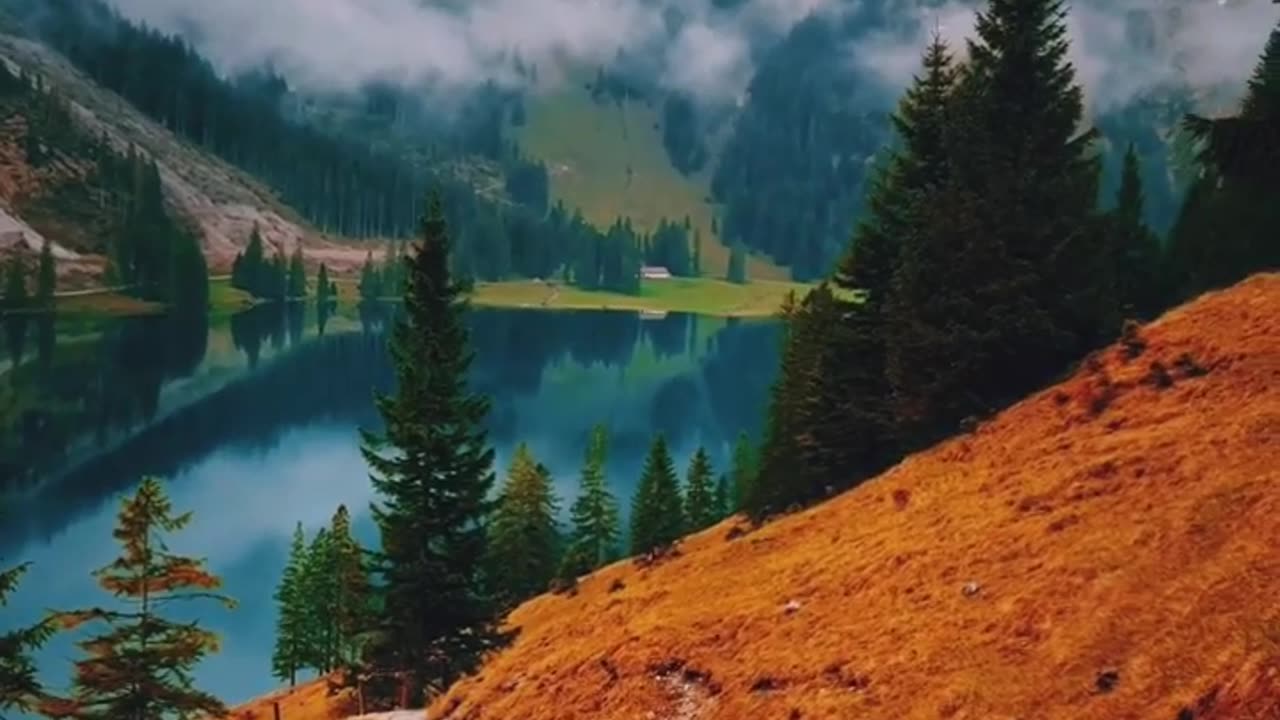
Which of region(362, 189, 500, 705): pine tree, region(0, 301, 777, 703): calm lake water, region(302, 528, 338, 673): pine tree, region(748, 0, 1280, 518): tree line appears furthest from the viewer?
region(0, 301, 777, 703): calm lake water

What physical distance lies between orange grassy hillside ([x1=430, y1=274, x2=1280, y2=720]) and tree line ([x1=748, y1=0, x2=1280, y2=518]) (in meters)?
3.33

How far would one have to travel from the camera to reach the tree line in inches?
1455

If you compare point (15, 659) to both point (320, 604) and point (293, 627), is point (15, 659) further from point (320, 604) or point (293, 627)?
point (293, 627)

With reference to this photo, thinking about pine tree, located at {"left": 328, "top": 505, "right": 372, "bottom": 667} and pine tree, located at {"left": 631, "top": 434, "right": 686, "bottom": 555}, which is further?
pine tree, located at {"left": 631, "top": 434, "right": 686, "bottom": 555}

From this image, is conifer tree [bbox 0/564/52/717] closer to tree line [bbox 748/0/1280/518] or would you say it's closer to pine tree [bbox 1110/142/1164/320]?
tree line [bbox 748/0/1280/518]

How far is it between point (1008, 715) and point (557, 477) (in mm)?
116990

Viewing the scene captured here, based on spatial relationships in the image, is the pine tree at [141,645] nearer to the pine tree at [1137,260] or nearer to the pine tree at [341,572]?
the pine tree at [341,572]

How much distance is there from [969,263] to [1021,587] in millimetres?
18105

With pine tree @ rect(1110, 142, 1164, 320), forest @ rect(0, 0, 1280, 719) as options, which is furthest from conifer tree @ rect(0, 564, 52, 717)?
pine tree @ rect(1110, 142, 1164, 320)

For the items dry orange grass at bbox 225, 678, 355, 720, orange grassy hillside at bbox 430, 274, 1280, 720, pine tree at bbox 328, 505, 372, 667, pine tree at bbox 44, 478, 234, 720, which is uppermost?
orange grassy hillside at bbox 430, 274, 1280, 720

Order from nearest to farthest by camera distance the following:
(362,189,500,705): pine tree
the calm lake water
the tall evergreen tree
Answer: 1. the tall evergreen tree
2. (362,189,500,705): pine tree
3. the calm lake water

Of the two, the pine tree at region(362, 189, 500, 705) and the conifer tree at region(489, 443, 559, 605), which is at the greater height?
the pine tree at region(362, 189, 500, 705)

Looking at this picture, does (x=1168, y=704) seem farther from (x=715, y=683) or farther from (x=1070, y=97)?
(x=1070, y=97)

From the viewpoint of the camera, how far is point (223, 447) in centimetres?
14438
